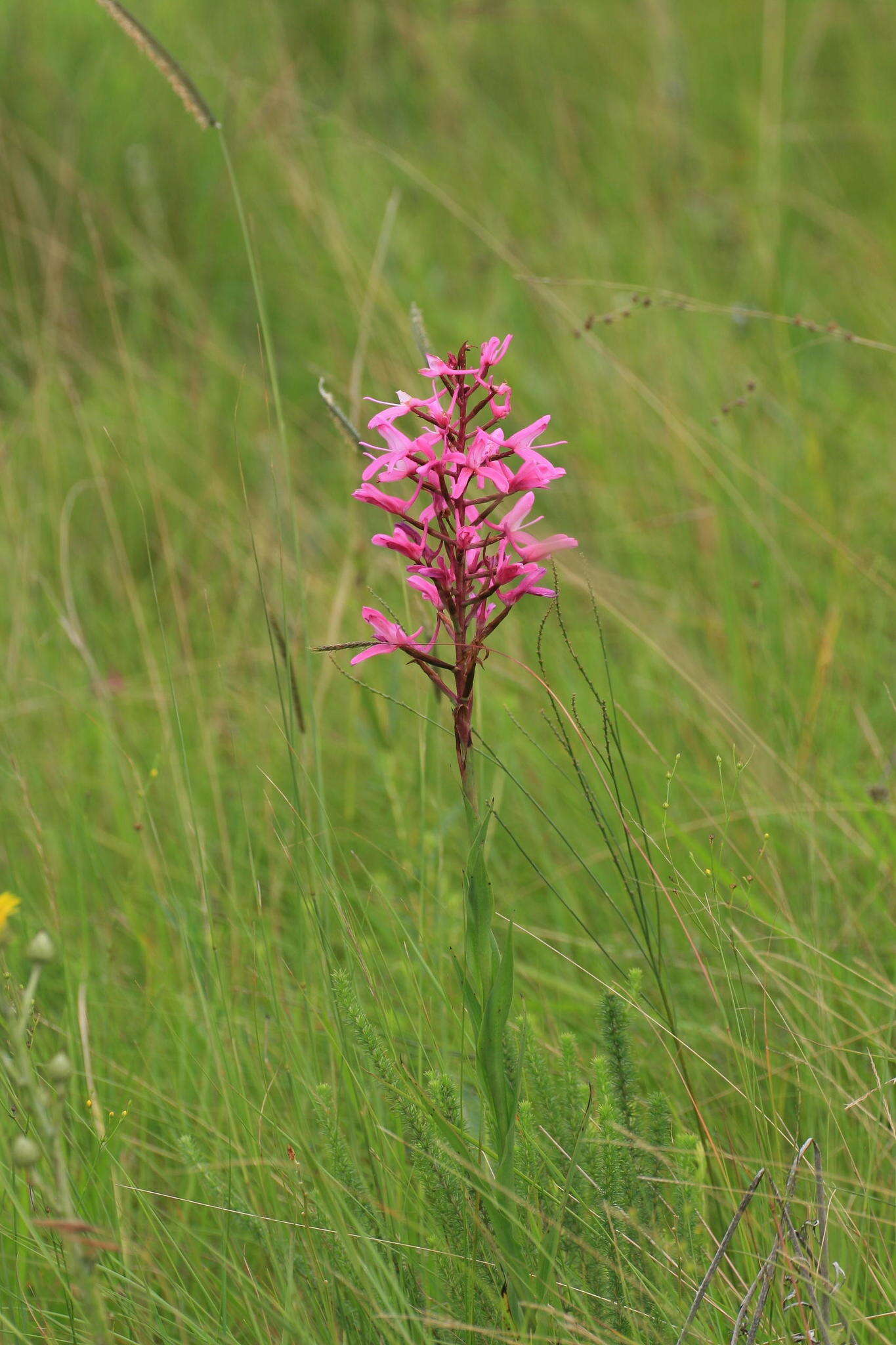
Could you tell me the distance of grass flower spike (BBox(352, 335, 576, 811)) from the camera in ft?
4.00

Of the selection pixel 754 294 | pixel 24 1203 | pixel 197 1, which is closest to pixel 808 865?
pixel 24 1203

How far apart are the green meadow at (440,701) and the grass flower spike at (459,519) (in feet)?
0.77

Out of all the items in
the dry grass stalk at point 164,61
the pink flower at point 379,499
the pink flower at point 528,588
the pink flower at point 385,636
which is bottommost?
the pink flower at point 385,636

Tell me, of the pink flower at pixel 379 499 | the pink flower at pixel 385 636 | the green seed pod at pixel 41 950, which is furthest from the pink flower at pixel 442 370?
the green seed pod at pixel 41 950

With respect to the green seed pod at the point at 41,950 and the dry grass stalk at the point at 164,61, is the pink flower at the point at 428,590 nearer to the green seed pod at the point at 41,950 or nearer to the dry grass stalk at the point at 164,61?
the green seed pod at the point at 41,950

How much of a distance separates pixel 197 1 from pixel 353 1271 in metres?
5.67

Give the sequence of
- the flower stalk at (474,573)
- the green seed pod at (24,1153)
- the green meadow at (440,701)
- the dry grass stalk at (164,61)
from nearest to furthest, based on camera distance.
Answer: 1. the green seed pod at (24,1153)
2. the flower stalk at (474,573)
3. the green meadow at (440,701)
4. the dry grass stalk at (164,61)

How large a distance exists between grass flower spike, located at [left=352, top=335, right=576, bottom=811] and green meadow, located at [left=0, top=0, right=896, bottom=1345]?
0.77 ft

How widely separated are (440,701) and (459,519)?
0.92m

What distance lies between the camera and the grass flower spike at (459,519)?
122cm

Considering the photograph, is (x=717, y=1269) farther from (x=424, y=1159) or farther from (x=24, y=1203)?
(x=24, y=1203)

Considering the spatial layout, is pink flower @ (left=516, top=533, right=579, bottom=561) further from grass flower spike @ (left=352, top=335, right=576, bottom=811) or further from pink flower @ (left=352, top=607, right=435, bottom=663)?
pink flower @ (left=352, top=607, right=435, bottom=663)

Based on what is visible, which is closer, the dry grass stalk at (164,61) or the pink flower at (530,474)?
the pink flower at (530,474)

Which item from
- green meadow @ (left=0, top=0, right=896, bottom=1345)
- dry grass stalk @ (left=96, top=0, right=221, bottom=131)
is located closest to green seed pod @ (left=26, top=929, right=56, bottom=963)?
green meadow @ (left=0, top=0, right=896, bottom=1345)
